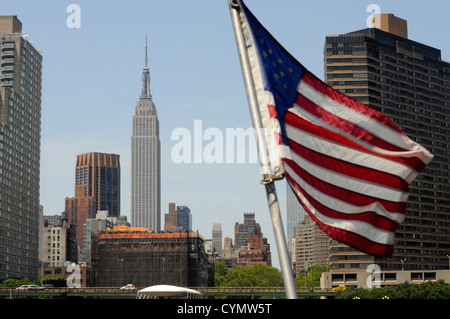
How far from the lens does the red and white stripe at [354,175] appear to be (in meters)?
23.2

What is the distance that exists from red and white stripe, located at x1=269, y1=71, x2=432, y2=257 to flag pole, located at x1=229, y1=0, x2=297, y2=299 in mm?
1890

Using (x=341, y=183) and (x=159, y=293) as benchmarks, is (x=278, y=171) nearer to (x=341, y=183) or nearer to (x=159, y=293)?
(x=341, y=183)

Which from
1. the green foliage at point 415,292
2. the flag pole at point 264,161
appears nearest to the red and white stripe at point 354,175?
the flag pole at point 264,161

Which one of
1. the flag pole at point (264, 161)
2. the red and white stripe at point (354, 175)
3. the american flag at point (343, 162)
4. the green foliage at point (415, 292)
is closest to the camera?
the flag pole at point (264, 161)

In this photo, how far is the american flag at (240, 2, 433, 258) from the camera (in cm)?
2303

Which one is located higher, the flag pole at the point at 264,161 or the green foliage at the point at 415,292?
the flag pole at the point at 264,161

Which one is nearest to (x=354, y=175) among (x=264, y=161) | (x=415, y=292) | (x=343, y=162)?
(x=343, y=162)

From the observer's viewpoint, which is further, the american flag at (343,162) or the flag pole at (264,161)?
the american flag at (343,162)

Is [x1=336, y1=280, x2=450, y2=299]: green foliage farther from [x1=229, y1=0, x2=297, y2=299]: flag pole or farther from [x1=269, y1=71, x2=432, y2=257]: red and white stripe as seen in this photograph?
[x1=229, y1=0, x2=297, y2=299]: flag pole

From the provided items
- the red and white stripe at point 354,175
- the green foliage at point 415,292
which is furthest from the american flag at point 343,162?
the green foliage at point 415,292

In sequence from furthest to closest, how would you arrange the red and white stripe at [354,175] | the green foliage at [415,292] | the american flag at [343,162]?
the green foliage at [415,292]
the red and white stripe at [354,175]
the american flag at [343,162]

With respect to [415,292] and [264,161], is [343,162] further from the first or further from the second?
[415,292]

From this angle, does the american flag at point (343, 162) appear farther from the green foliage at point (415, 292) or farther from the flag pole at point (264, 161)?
the green foliage at point (415, 292)
